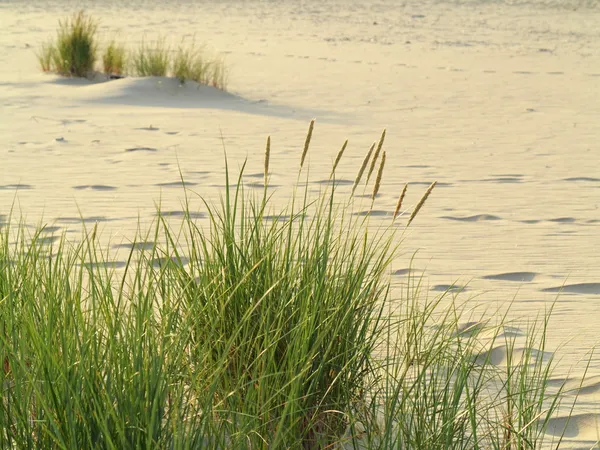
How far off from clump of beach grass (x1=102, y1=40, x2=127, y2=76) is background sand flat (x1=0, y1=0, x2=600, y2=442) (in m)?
0.64

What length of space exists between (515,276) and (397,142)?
12.2 ft

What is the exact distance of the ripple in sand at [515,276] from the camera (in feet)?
12.9

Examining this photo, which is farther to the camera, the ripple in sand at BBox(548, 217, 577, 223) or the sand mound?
the sand mound

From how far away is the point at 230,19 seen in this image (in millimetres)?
21062

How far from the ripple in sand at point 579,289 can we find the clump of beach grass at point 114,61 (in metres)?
7.97

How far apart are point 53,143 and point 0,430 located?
5.81 meters

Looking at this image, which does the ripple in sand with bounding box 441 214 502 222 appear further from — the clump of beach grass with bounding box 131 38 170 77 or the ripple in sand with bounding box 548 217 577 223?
the clump of beach grass with bounding box 131 38 170 77

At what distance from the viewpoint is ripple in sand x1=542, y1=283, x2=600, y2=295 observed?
3760 mm

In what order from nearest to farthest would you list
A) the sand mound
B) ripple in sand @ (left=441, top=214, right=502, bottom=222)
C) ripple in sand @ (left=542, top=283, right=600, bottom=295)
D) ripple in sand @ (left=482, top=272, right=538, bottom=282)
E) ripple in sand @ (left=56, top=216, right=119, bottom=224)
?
ripple in sand @ (left=542, top=283, right=600, bottom=295) < ripple in sand @ (left=482, top=272, right=538, bottom=282) < ripple in sand @ (left=56, top=216, right=119, bottom=224) < ripple in sand @ (left=441, top=214, right=502, bottom=222) < the sand mound

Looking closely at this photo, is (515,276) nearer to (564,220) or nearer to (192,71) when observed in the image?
(564,220)

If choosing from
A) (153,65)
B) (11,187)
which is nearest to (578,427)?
(11,187)

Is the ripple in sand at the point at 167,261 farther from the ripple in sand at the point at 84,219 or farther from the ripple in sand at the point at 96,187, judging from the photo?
the ripple in sand at the point at 96,187

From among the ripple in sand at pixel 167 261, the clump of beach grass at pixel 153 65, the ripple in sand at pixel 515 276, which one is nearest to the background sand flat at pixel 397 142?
the ripple in sand at pixel 515 276

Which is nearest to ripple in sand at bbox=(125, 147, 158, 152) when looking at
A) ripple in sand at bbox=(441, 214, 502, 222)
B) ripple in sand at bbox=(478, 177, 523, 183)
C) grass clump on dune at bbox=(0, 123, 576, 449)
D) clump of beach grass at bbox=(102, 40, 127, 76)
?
ripple in sand at bbox=(478, 177, 523, 183)
